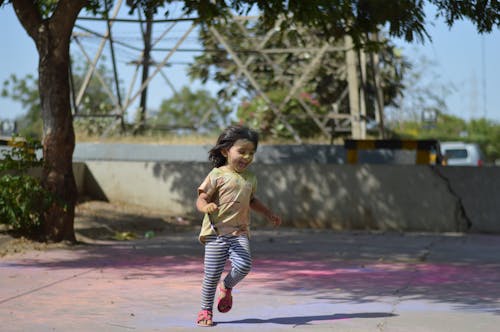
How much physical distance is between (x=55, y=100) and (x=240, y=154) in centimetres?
599

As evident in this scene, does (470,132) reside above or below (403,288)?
below

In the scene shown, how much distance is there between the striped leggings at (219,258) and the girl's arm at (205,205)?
0.24m

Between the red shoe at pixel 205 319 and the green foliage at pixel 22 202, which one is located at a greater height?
the green foliage at pixel 22 202

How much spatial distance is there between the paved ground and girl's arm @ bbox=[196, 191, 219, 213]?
823 mm

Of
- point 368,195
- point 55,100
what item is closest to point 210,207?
point 55,100

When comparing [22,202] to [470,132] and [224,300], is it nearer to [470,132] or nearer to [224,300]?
[224,300]

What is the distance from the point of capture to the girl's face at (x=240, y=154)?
6.82 metres

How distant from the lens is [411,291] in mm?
8633

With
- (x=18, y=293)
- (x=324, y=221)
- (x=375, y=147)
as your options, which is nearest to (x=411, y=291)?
(x=18, y=293)

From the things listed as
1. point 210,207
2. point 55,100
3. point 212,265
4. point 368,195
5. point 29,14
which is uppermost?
point 29,14

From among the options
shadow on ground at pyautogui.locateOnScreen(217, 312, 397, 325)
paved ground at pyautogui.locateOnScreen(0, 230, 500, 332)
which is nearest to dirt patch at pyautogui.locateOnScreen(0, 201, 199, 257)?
paved ground at pyautogui.locateOnScreen(0, 230, 500, 332)

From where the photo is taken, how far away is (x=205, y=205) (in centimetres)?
664

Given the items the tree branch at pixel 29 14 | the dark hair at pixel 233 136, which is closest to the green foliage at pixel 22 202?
the tree branch at pixel 29 14

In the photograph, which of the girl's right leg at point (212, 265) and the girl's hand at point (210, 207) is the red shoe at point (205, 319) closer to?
the girl's right leg at point (212, 265)
